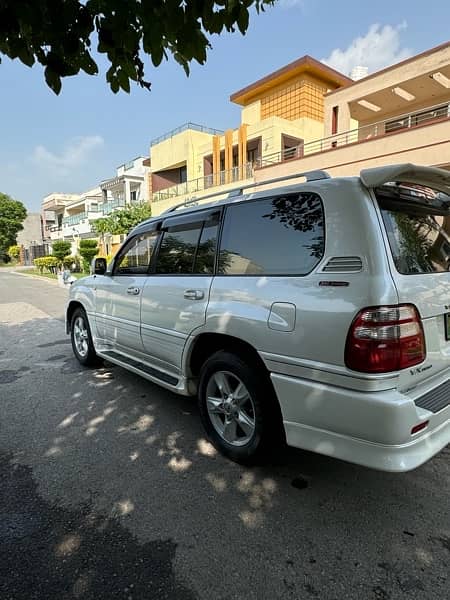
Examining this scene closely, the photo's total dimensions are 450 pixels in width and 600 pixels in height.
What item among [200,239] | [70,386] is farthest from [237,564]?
[70,386]

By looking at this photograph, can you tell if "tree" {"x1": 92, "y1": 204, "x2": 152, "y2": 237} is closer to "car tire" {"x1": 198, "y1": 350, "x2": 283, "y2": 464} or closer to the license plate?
"car tire" {"x1": 198, "y1": 350, "x2": 283, "y2": 464}

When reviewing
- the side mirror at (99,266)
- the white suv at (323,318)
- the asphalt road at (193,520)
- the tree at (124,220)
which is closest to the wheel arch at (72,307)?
the side mirror at (99,266)

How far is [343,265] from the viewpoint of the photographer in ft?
7.01

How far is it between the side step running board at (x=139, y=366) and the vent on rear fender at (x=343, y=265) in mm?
1778

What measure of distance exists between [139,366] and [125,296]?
0.76 m

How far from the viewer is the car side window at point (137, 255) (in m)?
3.86

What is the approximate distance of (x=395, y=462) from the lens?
1975 mm

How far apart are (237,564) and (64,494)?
4.21 ft

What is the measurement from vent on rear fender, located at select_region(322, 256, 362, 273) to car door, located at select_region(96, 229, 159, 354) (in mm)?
2114

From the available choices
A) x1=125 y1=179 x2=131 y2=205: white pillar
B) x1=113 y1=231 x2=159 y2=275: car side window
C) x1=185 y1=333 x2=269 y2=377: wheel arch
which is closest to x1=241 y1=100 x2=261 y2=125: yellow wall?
x1=125 y1=179 x2=131 y2=205: white pillar

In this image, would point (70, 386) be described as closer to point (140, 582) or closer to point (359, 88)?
point (140, 582)

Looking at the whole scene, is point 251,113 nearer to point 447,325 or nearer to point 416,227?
point 416,227

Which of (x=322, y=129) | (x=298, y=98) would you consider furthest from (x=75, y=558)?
(x=322, y=129)

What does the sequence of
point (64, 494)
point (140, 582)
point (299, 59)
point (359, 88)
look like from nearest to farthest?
point (140, 582), point (64, 494), point (359, 88), point (299, 59)
